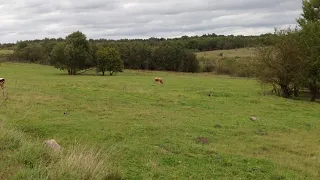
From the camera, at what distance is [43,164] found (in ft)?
26.9

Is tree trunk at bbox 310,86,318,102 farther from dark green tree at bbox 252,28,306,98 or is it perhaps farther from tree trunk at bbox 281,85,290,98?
tree trunk at bbox 281,85,290,98

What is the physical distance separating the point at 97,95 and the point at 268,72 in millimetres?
18039

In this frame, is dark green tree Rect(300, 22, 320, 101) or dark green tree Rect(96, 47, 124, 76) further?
dark green tree Rect(96, 47, 124, 76)

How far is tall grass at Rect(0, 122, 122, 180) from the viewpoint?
292 inches

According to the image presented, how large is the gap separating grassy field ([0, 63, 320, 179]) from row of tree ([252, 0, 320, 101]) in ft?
31.7

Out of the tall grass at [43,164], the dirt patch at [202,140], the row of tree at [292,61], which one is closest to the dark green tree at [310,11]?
the row of tree at [292,61]

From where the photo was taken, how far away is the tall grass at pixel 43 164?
742 centimetres

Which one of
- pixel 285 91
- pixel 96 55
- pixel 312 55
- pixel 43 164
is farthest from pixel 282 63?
pixel 96 55

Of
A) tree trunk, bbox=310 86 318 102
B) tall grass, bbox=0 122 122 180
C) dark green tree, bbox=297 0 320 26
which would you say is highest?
dark green tree, bbox=297 0 320 26

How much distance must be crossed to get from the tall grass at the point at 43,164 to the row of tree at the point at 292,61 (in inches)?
1122

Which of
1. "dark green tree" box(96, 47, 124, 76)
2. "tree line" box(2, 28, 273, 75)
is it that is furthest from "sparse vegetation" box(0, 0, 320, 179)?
"dark green tree" box(96, 47, 124, 76)

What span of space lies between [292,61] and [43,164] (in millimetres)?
30789

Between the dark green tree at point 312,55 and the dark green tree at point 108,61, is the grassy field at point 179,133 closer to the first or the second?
the dark green tree at point 312,55

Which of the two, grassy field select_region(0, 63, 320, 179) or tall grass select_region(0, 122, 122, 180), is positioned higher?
tall grass select_region(0, 122, 122, 180)
